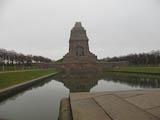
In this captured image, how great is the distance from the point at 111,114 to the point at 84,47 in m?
58.0

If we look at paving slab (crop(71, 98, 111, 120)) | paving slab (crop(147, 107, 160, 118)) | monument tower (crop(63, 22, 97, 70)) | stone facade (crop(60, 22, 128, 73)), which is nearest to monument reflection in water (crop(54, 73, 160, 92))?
paving slab (crop(71, 98, 111, 120))

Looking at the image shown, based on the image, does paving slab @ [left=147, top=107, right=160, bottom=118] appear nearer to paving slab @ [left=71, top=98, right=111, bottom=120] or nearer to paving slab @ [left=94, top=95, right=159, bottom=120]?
paving slab @ [left=94, top=95, right=159, bottom=120]

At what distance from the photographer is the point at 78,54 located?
61.8 m

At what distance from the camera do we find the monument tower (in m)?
51.3

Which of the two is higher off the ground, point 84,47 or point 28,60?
point 84,47

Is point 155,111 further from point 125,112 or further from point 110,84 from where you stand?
point 110,84

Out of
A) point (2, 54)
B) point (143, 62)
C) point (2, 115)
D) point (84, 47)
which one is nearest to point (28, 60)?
point (2, 54)

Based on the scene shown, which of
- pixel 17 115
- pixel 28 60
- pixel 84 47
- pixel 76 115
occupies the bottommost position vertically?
pixel 17 115

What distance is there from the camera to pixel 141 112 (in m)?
3.95

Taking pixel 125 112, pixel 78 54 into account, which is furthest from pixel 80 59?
pixel 125 112

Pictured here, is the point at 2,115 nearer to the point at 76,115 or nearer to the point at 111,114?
the point at 76,115

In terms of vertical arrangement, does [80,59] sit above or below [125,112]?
above

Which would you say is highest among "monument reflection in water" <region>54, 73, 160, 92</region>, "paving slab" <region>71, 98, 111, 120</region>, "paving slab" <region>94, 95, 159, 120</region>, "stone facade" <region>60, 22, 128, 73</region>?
"stone facade" <region>60, 22, 128, 73</region>

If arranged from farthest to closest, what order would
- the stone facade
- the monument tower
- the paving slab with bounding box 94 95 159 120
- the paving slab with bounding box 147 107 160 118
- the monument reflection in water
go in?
the monument tower → the stone facade → the monument reflection in water → the paving slab with bounding box 147 107 160 118 → the paving slab with bounding box 94 95 159 120
